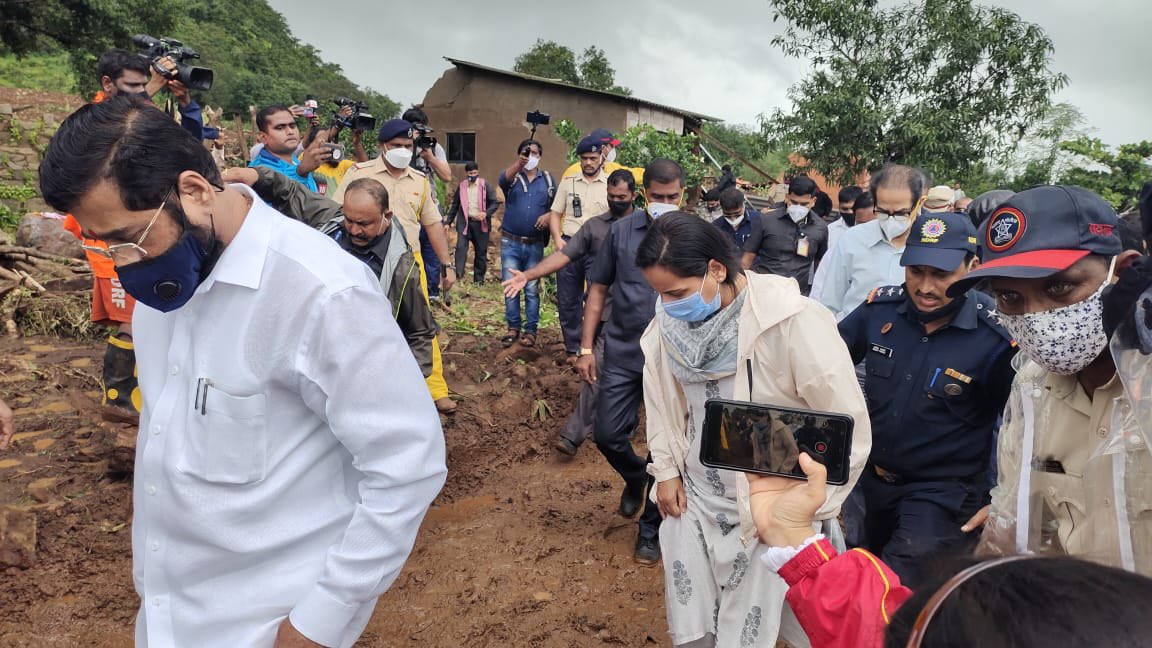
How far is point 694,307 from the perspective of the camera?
2492mm

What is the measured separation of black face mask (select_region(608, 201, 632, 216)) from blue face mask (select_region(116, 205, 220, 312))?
3.81 meters

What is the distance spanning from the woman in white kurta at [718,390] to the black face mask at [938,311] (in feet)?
1.85

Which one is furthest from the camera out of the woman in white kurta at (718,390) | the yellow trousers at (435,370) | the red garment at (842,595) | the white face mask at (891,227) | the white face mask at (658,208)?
the white face mask at (658,208)

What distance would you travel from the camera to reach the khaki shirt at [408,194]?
5.74 metres

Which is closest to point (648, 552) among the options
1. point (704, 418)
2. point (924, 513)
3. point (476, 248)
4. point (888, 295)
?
point (924, 513)

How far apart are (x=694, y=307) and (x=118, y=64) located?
142 inches

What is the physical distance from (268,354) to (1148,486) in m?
1.76

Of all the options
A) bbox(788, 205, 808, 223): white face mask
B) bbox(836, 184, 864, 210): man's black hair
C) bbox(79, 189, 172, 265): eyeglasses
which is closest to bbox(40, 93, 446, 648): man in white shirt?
bbox(79, 189, 172, 265): eyeglasses

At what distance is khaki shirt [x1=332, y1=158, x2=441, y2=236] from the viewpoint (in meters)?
5.74

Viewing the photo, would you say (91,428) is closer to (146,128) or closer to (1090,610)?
(146,128)

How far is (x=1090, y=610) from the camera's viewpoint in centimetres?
70

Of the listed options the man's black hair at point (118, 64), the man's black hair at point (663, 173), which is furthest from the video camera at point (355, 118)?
the man's black hair at point (663, 173)

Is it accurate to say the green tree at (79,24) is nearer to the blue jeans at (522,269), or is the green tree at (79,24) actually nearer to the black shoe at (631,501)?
the blue jeans at (522,269)

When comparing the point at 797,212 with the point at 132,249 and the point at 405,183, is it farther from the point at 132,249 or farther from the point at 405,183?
the point at 132,249
